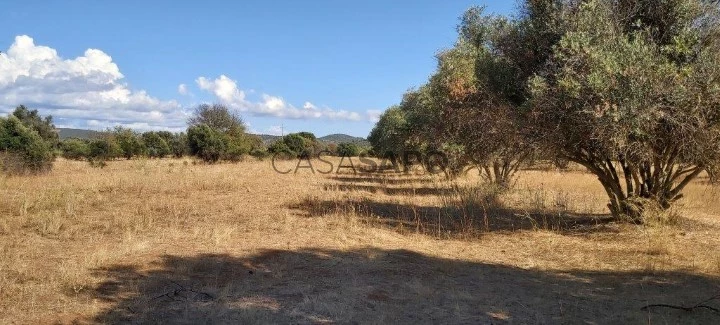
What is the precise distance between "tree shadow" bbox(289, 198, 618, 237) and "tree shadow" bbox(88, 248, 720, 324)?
9.62 ft

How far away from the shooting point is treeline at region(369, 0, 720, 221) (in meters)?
7.19

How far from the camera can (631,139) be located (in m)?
7.78

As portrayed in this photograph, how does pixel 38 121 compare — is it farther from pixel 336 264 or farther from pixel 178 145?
pixel 336 264

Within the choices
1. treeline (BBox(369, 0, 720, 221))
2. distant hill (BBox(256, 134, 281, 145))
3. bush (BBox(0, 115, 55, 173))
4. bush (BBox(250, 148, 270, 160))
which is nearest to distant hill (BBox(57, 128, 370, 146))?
distant hill (BBox(256, 134, 281, 145))

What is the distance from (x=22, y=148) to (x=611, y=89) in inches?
940

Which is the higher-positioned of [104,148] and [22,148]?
[104,148]

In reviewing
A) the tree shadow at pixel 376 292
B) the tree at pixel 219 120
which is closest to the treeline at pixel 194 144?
the tree at pixel 219 120

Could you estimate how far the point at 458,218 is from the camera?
457 inches

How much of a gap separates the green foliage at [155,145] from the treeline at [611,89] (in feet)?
137

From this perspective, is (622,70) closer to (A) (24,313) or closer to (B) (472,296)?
(B) (472,296)

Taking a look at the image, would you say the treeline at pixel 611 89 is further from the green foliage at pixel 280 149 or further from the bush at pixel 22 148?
the green foliage at pixel 280 149

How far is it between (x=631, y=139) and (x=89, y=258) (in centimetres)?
829

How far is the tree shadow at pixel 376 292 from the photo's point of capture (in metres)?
4.77

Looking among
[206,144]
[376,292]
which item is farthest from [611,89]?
[206,144]
